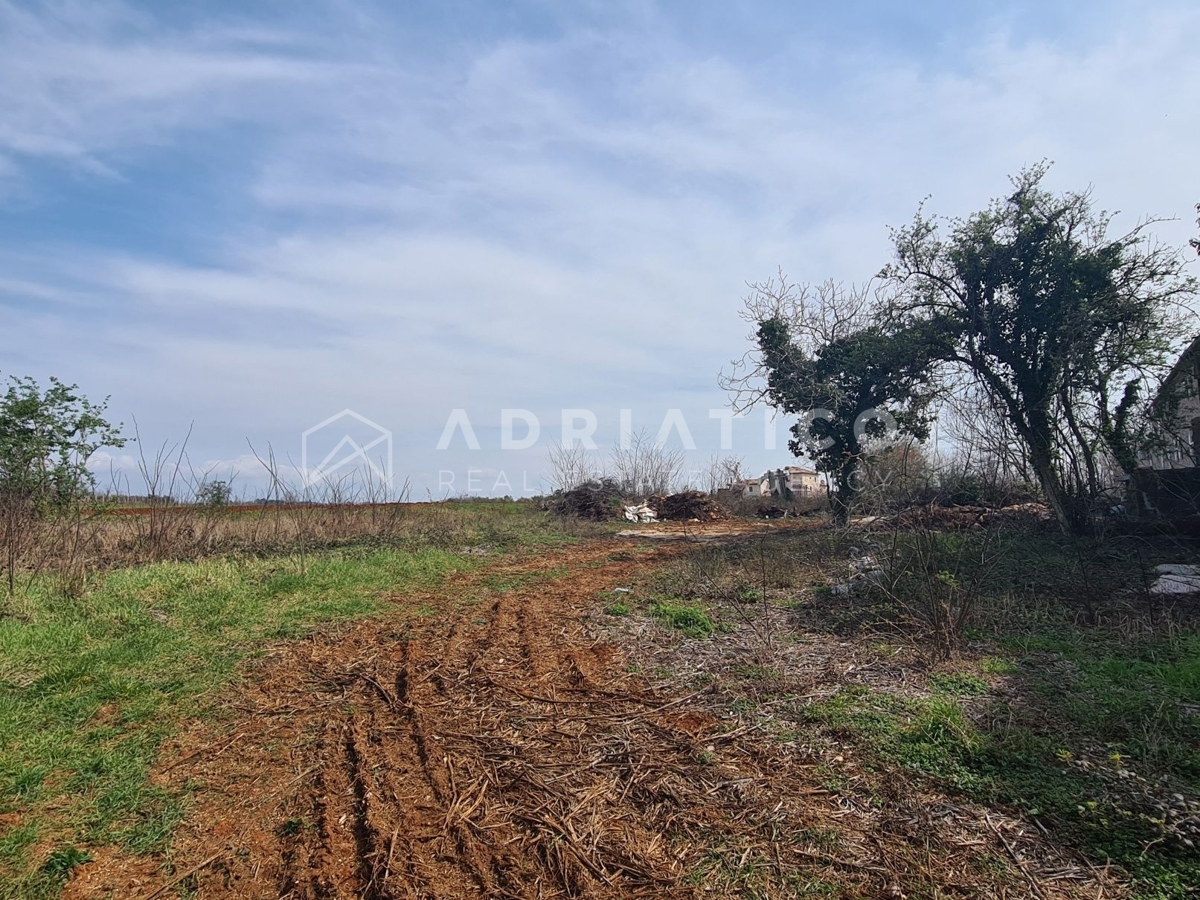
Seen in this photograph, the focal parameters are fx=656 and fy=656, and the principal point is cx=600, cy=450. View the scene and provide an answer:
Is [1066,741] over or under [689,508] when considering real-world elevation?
under

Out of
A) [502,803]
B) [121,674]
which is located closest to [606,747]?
[502,803]

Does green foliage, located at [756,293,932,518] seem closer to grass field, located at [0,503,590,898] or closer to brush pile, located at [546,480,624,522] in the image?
brush pile, located at [546,480,624,522]

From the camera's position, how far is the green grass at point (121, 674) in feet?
8.96

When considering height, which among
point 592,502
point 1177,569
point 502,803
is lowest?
point 502,803

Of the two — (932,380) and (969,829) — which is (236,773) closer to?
(969,829)

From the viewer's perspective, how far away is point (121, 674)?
4.43 m

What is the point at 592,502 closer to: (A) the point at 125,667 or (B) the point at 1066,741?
(A) the point at 125,667

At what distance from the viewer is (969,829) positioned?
8.13 ft

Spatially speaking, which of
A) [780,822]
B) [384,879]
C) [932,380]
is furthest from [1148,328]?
[384,879]

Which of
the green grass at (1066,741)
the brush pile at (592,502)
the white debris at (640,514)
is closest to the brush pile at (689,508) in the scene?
the white debris at (640,514)

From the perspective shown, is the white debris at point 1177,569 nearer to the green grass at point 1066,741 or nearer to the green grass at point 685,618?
the green grass at point 1066,741

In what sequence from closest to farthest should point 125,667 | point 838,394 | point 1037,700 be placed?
1. point 1037,700
2. point 125,667
3. point 838,394

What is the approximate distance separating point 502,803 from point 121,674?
325cm

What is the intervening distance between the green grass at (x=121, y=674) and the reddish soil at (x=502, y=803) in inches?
7.4
